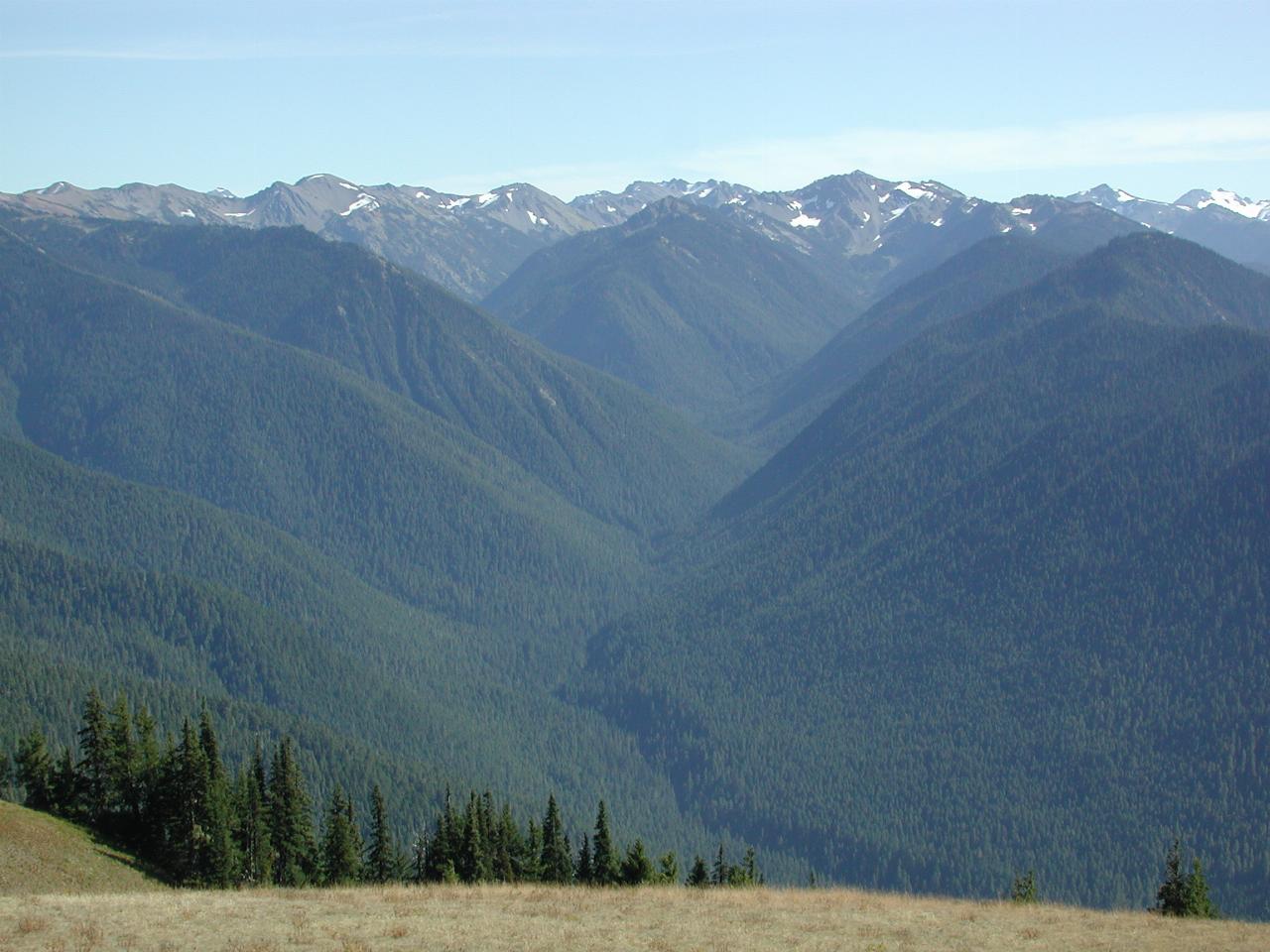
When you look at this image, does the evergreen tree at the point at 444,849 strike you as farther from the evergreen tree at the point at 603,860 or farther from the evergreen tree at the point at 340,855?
the evergreen tree at the point at 603,860

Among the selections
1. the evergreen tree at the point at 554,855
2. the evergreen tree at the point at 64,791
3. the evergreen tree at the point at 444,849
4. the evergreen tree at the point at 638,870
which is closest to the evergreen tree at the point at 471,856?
the evergreen tree at the point at 444,849

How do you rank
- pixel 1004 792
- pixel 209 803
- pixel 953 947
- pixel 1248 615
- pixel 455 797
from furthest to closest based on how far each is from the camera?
pixel 1248 615 → pixel 1004 792 → pixel 455 797 → pixel 209 803 → pixel 953 947

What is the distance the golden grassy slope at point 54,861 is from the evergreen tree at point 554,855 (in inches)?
1120

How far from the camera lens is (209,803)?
75750mm

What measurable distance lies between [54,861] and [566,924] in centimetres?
3315

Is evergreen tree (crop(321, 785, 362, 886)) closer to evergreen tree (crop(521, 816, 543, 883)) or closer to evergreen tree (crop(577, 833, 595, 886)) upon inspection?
evergreen tree (crop(521, 816, 543, 883))

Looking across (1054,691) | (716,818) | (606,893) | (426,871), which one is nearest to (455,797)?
(716,818)

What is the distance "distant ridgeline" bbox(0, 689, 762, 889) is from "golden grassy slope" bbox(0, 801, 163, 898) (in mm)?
4261

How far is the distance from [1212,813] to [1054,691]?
1381 inches

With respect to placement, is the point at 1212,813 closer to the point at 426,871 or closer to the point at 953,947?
the point at 426,871

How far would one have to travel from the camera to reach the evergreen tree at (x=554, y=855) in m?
88.9

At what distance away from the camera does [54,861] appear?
2579 inches

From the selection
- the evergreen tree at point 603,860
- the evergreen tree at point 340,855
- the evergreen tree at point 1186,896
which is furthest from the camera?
the evergreen tree at point 603,860

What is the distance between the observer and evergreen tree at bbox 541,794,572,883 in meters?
88.9
